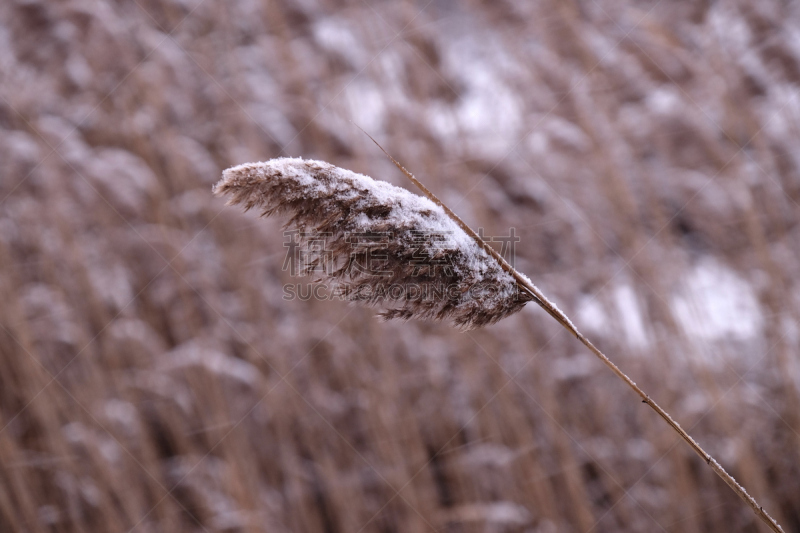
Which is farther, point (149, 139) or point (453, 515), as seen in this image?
point (149, 139)

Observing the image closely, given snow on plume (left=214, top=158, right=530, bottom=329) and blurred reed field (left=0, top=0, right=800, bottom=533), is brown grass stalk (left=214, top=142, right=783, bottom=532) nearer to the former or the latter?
snow on plume (left=214, top=158, right=530, bottom=329)

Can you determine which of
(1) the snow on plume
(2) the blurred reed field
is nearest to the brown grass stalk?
(1) the snow on plume

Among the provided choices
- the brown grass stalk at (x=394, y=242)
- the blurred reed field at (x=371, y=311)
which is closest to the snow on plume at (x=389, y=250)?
the brown grass stalk at (x=394, y=242)

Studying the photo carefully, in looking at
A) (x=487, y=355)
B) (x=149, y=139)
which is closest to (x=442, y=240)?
(x=487, y=355)

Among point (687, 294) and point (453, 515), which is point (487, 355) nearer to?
point (453, 515)

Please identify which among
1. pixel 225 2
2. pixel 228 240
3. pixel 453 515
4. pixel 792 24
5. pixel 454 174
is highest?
pixel 792 24

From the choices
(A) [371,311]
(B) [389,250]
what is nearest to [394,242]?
(B) [389,250]

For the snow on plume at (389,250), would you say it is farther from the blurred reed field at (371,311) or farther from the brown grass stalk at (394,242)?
the blurred reed field at (371,311)
